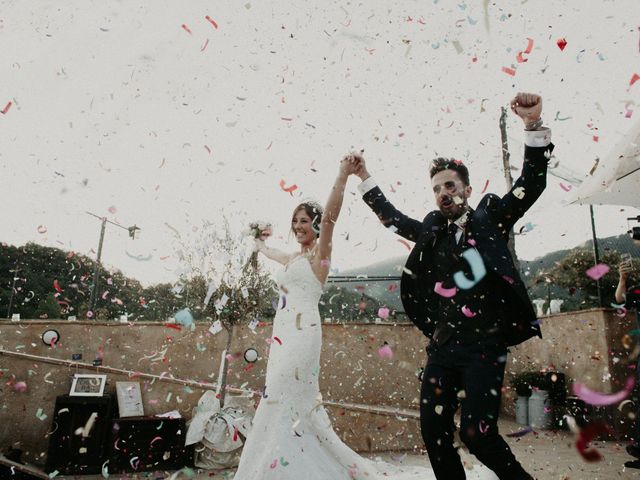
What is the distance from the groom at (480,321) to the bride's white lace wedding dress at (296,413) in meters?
1.15

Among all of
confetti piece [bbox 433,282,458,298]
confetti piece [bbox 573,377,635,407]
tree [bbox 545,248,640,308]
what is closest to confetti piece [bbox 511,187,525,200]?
confetti piece [bbox 433,282,458,298]

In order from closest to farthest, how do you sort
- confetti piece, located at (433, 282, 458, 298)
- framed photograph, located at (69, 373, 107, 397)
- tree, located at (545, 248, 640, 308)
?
confetti piece, located at (433, 282, 458, 298) < framed photograph, located at (69, 373, 107, 397) < tree, located at (545, 248, 640, 308)

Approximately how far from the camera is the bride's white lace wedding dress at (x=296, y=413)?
3.15 meters

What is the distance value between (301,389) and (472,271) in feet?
5.33

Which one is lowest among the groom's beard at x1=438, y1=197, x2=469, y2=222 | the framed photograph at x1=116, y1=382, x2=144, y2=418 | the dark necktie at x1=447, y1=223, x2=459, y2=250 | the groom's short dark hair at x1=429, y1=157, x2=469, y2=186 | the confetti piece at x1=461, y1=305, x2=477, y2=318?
the framed photograph at x1=116, y1=382, x2=144, y2=418

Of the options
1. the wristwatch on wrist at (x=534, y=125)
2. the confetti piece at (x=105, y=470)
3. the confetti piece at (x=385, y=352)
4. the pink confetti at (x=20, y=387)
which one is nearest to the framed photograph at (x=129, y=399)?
the confetti piece at (x=105, y=470)

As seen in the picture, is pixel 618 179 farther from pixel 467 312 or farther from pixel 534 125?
pixel 467 312

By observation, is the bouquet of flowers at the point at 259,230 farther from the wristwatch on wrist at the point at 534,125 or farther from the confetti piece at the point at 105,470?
the confetti piece at the point at 105,470

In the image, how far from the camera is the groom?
2094mm

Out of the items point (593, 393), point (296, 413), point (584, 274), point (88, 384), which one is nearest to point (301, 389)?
point (296, 413)

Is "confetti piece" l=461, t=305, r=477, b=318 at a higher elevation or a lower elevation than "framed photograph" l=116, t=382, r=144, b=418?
higher

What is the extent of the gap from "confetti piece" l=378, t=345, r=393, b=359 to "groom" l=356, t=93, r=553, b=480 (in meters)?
6.83

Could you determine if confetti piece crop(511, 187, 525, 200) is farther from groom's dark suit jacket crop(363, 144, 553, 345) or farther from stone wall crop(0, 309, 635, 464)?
stone wall crop(0, 309, 635, 464)

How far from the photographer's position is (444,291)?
242 centimetres
